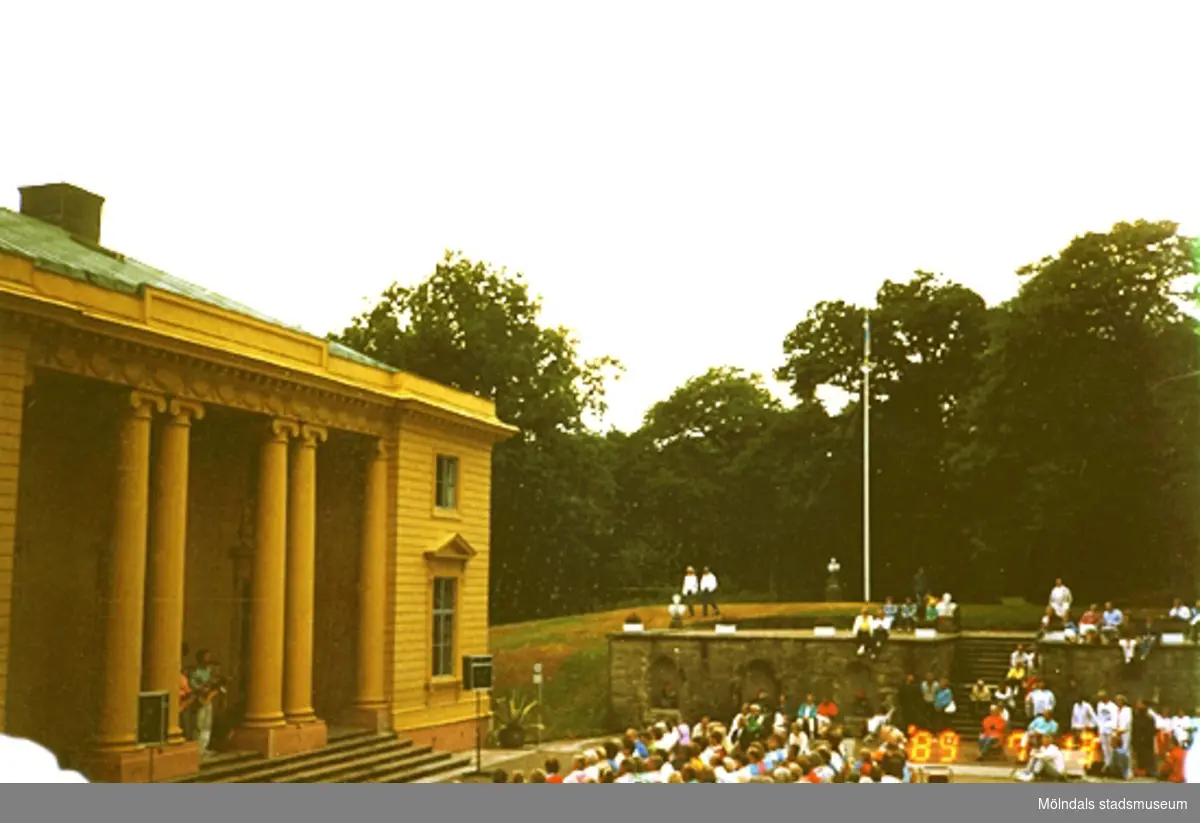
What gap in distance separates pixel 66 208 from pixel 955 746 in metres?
9.81

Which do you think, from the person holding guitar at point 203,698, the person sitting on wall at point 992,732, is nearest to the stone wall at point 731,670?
the person sitting on wall at point 992,732

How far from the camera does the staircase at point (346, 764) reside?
11.9m

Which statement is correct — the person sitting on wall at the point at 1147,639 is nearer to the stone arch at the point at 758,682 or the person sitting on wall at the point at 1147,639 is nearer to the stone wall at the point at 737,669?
the stone wall at the point at 737,669

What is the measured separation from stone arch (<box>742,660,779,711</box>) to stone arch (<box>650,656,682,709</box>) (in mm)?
780

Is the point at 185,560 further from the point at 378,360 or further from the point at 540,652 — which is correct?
the point at 540,652

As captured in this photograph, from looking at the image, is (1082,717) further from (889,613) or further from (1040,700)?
(889,613)

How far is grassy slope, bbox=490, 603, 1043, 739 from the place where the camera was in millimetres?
14555

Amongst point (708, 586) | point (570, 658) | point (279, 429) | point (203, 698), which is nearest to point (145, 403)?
point (279, 429)

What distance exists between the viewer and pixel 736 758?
1086 centimetres

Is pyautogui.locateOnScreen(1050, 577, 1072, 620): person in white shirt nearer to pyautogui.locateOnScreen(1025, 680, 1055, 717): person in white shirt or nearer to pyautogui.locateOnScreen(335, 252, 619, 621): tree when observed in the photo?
pyautogui.locateOnScreen(1025, 680, 1055, 717): person in white shirt

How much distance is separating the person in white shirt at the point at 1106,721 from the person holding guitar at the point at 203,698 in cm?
805

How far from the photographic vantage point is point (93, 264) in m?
12.7

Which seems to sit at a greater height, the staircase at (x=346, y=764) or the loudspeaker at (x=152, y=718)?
the loudspeaker at (x=152, y=718)
